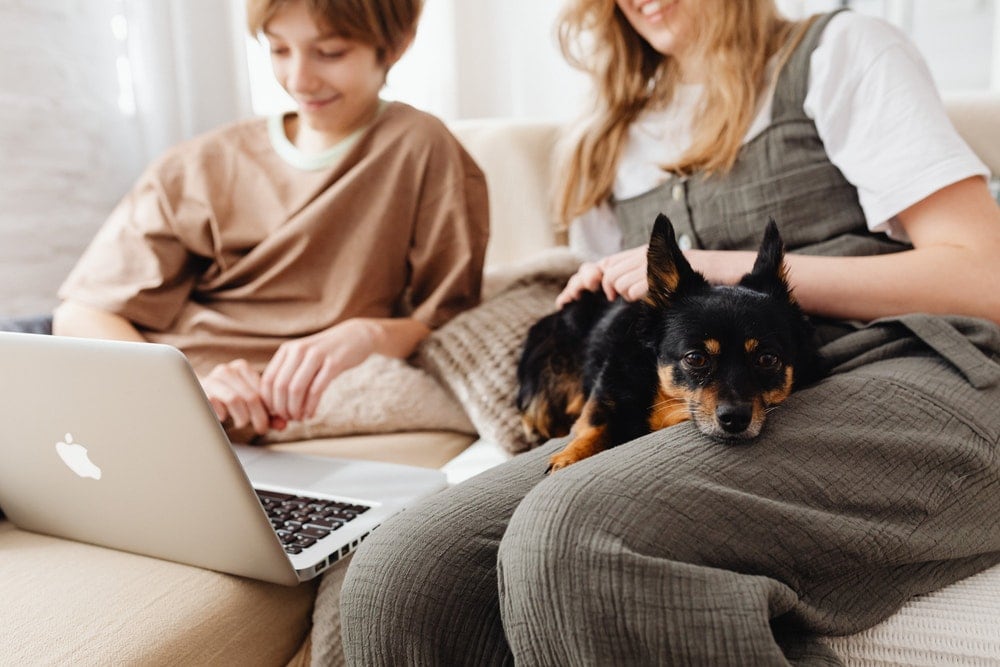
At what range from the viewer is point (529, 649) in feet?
2.60

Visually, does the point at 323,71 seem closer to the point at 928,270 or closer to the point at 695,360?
the point at 695,360

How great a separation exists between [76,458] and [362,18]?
960 mm

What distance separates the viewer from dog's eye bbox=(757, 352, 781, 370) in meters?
0.98

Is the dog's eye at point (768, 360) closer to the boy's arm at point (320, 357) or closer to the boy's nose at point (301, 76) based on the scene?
the boy's arm at point (320, 357)

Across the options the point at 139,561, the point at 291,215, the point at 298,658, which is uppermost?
the point at 291,215

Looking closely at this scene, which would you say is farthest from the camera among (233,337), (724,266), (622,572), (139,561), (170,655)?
(233,337)

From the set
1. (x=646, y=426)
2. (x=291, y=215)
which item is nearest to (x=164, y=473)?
(x=646, y=426)

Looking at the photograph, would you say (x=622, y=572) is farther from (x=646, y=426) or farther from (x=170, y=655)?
(x=170, y=655)

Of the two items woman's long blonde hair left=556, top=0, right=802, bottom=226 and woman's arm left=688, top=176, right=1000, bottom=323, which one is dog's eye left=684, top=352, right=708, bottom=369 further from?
woman's long blonde hair left=556, top=0, right=802, bottom=226

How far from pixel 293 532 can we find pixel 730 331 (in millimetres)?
622

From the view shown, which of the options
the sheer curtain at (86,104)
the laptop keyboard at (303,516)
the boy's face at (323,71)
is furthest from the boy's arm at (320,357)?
the sheer curtain at (86,104)

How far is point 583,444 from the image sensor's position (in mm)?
1059

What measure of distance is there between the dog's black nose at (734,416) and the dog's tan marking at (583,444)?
21cm

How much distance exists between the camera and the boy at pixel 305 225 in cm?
156
